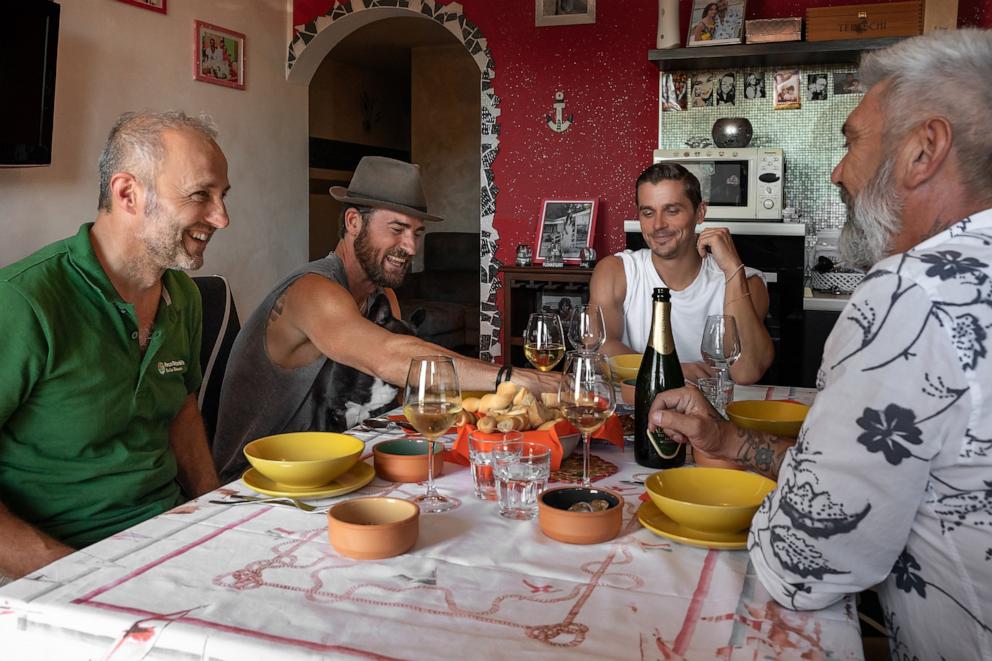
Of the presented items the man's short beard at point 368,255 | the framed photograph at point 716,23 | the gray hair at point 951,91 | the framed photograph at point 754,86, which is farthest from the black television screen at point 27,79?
the framed photograph at point 754,86

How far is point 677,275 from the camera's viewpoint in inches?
126

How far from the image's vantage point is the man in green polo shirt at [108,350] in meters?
1.56

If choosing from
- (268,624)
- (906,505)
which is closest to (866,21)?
(906,505)

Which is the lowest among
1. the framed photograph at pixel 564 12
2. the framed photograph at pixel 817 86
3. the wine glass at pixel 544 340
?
the wine glass at pixel 544 340

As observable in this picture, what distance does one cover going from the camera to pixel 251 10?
17.1 ft

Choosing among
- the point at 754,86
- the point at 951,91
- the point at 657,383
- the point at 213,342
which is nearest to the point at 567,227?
the point at 754,86

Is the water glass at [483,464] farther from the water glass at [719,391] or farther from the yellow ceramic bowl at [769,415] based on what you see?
the water glass at [719,391]

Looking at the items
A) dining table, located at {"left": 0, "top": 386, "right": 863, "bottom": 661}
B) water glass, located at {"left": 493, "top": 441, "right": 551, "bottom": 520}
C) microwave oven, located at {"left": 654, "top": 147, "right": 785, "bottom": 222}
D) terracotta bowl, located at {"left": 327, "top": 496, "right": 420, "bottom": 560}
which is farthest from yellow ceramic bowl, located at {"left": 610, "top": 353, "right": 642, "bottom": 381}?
microwave oven, located at {"left": 654, "top": 147, "right": 785, "bottom": 222}

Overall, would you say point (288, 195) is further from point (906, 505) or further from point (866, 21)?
point (906, 505)

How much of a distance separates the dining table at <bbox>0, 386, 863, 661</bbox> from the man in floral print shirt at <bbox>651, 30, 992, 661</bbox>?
0.29 ft

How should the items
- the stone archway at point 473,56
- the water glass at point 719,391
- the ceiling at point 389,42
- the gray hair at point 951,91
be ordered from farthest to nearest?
1. the ceiling at point 389,42
2. the stone archway at point 473,56
3. the water glass at point 719,391
4. the gray hair at point 951,91

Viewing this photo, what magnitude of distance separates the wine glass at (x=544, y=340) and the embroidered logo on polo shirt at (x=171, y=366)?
2.84ft

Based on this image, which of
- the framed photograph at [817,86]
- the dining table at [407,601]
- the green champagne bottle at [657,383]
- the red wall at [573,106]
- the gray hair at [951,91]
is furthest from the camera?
the red wall at [573,106]

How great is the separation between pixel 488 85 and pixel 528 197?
769 mm
